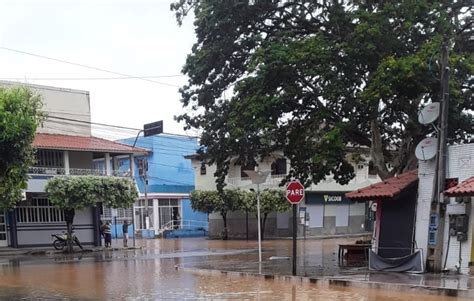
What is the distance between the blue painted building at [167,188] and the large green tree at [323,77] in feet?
93.1

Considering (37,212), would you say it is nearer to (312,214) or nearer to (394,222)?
(312,214)

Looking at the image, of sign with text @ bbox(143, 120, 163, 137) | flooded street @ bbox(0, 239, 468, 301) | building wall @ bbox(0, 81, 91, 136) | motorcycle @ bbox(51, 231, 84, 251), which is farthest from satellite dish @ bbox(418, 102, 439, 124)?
building wall @ bbox(0, 81, 91, 136)

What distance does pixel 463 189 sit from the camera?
1422 centimetres

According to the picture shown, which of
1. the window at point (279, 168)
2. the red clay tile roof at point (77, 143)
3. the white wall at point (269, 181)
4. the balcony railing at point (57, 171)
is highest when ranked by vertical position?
the red clay tile roof at point (77, 143)

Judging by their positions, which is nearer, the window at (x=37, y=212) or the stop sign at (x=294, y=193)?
the stop sign at (x=294, y=193)

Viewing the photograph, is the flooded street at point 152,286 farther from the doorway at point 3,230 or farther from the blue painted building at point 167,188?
the blue painted building at point 167,188

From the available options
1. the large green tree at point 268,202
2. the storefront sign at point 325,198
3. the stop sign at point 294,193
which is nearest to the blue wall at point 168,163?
the large green tree at point 268,202

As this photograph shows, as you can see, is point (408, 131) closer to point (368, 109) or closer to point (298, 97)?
point (368, 109)

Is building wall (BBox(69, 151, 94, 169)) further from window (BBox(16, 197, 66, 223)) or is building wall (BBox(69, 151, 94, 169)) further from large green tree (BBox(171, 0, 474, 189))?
large green tree (BBox(171, 0, 474, 189))

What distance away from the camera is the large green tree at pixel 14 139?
19.1 m

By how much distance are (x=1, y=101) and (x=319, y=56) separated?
1150 cm

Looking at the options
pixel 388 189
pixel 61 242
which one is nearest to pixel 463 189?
pixel 388 189

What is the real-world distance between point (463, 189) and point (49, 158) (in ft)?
84.7

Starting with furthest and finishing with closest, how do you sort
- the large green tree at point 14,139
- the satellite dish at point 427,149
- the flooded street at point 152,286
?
the large green tree at point 14,139 → the satellite dish at point 427,149 → the flooded street at point 152,286
